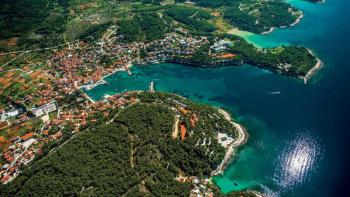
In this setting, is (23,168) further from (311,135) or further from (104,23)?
(104,23)

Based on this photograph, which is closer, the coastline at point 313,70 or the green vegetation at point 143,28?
the coastline at point 313,70

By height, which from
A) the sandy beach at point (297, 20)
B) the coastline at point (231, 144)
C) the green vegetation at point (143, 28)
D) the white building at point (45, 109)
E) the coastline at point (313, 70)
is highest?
the sandy beach at point (297, 20)

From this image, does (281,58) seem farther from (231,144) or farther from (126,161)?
(126,161)

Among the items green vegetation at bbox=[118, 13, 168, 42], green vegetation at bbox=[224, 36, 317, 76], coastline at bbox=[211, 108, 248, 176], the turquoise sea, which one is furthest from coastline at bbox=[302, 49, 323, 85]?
green vegetation at bbox=[118, 13, 168, 42]

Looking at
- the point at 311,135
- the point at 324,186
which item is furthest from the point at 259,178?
the point at 311,135

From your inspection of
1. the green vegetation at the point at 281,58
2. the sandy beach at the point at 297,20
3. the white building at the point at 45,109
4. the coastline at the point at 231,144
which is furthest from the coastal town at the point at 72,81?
the sandy beach at the point at 297,20

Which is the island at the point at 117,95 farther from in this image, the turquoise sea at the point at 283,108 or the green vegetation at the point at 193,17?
the turquoise sea at the point at 283,108

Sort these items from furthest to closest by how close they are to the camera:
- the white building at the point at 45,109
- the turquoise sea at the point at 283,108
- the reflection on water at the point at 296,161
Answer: the white building at the point at 45,109 < the turquoise sea at the point at 283,108 < the reflection on water at the point at 296,161
